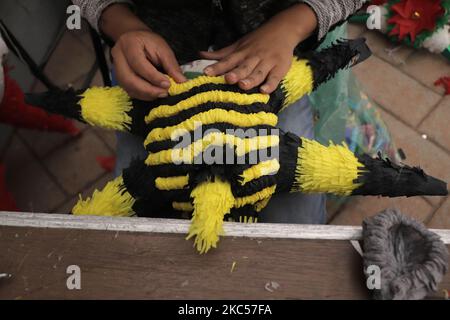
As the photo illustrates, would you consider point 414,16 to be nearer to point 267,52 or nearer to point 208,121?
point 267,52

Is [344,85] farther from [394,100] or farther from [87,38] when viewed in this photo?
[87,38]

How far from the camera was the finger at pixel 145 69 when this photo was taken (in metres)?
0.69

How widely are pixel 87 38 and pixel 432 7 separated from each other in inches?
53.3

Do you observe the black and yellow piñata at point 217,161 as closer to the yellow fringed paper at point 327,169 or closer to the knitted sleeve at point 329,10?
the yellow fringed paper at point 327,169

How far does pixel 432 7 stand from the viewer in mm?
1477

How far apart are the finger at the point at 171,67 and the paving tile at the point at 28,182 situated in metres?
0.96

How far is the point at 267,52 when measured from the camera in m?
0.75

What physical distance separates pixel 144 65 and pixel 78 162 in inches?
38.3

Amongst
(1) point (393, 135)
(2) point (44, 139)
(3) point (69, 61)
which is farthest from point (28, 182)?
(1) point (393, 135)

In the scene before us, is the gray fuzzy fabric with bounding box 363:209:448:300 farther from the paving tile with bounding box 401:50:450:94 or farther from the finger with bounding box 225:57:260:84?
the paving tile with bounding box 401:50:450:94

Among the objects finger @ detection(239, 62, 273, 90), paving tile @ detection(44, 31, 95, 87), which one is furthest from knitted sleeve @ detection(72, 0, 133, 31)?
paving tile @ detection(44, 31, 95, 87)

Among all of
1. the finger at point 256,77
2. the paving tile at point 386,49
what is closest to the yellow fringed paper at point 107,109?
the finger at point 256,77

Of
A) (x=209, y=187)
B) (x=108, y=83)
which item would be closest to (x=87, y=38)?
(x=108, y=83)

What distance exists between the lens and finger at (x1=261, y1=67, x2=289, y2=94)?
702 millimetres
